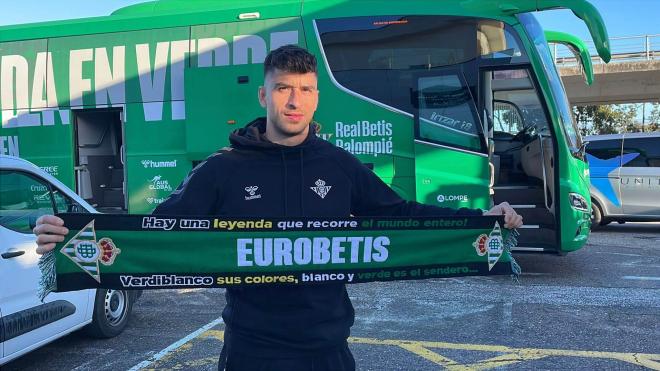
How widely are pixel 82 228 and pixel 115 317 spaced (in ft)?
9.68

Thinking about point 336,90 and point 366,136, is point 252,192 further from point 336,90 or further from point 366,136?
point 336,90

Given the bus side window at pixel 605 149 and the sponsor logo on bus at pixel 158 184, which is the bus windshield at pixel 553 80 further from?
the sponsor logo on bus at pixel 158 184

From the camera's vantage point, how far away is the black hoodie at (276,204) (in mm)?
2090

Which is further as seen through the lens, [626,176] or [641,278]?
[626,176]

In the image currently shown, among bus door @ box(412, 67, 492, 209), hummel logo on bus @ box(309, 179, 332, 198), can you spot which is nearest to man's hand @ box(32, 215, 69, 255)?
hummel logo on bus @ box(309, 179, 332, 198)

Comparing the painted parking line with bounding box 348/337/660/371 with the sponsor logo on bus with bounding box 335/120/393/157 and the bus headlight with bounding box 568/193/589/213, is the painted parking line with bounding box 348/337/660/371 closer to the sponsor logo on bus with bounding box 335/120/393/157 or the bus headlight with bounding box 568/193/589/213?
the bus headlight with bounding box 568/193/589/213

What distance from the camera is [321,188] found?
89.5 inches

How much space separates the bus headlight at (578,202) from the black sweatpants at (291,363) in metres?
5.47

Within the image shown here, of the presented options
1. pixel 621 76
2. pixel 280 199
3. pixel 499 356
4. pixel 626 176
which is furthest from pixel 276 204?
pixel 621 76

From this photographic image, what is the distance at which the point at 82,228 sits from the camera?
244 centimetres

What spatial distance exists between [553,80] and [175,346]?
5563 mm

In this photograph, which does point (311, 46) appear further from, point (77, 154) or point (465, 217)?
point (465, 217)

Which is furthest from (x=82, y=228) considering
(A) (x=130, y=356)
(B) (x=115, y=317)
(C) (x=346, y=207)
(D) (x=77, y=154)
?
(D) (x=77, y=154)

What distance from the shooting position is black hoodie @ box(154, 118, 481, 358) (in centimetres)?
209
